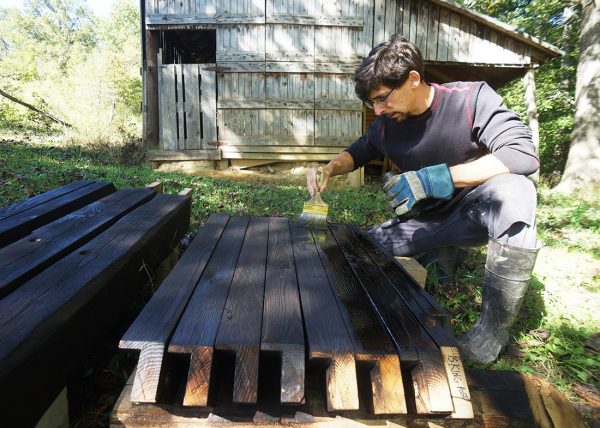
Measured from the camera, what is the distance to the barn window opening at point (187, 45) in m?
8.90

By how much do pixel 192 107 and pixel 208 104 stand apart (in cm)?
36

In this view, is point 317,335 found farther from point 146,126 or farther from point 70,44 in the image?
point 70,44

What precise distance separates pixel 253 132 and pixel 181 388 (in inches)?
287

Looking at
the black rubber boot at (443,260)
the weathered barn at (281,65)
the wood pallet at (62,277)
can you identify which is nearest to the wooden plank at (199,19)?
the weathered barn at (281,65)

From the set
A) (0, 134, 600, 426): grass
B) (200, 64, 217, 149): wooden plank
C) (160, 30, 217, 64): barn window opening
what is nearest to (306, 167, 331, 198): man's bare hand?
(0, 134, 600, 426): grass

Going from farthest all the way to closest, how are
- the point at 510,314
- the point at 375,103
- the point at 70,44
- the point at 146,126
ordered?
1. the point at 70,44
2. the point at 146,126
3. the point at 375,103
4. the point at 510,314

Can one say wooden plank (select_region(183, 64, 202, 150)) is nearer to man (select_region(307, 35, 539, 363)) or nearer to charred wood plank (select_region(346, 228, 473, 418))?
man (select_region(307, 35, 539, 363))

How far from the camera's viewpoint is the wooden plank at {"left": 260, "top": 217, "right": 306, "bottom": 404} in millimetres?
1015

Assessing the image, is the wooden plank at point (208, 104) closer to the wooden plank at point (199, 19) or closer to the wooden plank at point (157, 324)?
the wooden plank at point (199, 19)

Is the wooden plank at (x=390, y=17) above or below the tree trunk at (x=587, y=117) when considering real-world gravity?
above

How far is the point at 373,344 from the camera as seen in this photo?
1128 millimetres

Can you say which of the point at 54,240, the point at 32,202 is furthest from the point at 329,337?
the point at 32,202

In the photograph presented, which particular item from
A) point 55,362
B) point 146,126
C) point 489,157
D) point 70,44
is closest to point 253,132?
point 146,126

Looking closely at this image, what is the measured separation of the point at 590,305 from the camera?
8.82 feet
